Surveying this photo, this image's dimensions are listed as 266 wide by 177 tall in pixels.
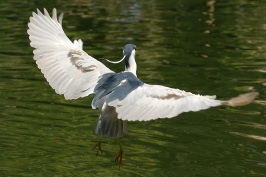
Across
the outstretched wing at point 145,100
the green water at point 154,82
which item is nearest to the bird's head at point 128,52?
the outstretched wing at point 145,100

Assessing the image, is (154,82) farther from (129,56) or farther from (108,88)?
(108,88)

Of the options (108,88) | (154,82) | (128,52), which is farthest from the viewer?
(154,82)

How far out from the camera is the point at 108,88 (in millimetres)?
6934

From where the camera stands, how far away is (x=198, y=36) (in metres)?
17.8

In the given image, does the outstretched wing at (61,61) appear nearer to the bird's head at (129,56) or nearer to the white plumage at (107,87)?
the white plumage at (107,87)

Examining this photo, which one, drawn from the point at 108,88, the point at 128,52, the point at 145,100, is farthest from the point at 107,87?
the point at 145,100

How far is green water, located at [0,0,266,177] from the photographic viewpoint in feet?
28.1

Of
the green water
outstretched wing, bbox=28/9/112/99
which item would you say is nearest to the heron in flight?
outstretched wing, bbox=28/9/112/99

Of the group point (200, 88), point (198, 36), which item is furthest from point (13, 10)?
point (200, 88)

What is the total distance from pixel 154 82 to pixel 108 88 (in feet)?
18.7

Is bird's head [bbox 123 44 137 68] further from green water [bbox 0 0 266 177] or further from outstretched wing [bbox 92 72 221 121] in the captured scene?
green water [bbox 0 0 266 177]

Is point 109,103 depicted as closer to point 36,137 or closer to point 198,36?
point 36,137

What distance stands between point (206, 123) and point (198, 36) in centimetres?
770

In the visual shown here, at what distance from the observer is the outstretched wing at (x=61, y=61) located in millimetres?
7445
